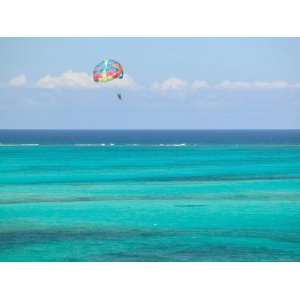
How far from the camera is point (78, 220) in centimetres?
1460

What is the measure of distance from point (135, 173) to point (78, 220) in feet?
36.3

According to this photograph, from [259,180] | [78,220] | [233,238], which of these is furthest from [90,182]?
[233,238]

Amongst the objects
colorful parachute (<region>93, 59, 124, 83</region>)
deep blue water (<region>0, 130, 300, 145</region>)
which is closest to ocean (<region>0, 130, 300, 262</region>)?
colorful parachute (<region>93, 59, 124, 83</region>)

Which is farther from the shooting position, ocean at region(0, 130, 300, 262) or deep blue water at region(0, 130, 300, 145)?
deep blue water at region(0, 130, 300, 145)

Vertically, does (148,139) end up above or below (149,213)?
above

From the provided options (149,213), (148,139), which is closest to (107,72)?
(149,213)

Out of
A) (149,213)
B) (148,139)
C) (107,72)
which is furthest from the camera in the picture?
(148,139)

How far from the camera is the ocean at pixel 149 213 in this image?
1170cm

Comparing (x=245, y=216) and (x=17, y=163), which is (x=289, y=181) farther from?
(x=17, y=163)

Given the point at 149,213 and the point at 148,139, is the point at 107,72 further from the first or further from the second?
the point at 148,139

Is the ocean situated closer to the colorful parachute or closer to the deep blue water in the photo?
the colorful parachute

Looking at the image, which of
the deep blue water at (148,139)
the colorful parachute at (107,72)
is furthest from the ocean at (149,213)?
the deep blue water at (148,139)

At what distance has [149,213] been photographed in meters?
15.6

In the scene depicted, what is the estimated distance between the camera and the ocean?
11.7 metres
